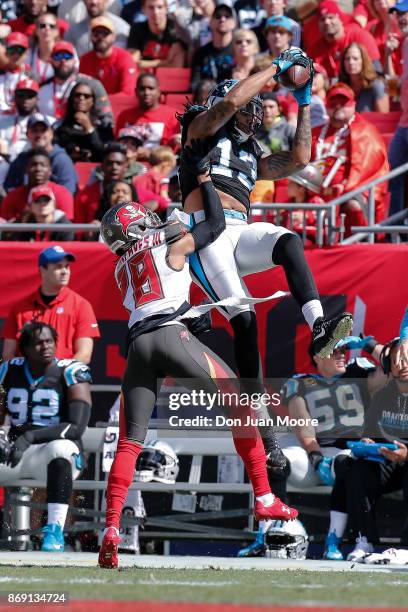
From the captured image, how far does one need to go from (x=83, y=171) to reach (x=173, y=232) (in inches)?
234

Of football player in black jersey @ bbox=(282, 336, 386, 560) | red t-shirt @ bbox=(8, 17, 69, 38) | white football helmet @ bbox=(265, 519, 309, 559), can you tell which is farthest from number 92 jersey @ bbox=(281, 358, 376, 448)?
red t-shirt @ bbox=(8, 17, 69, 38)

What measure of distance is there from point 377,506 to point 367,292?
5.97ft

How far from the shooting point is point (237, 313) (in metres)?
7.73

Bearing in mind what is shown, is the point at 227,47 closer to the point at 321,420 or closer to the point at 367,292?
the point at 367,292

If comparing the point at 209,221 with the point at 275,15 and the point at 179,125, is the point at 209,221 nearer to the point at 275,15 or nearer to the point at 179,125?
the point at 179,125

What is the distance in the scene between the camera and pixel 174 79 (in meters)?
15.1

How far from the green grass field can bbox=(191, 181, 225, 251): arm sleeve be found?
1822 mm

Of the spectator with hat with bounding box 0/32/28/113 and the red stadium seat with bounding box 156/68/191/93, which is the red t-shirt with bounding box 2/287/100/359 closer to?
the spectator with hat with bounding box 0/32/28/113

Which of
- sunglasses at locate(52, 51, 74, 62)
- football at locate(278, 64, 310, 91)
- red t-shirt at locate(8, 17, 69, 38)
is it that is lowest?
football at locate(278, 64, 310, 91)

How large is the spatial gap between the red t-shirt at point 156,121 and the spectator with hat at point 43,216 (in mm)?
2086

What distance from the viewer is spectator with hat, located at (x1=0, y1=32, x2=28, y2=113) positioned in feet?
48.4

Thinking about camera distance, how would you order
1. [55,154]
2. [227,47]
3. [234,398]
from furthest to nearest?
1. [227,47]
2. [55,154]
3. [234,398]

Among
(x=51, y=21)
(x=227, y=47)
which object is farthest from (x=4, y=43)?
(x=227, y=47)

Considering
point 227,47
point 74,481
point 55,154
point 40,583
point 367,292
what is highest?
point 227,47
